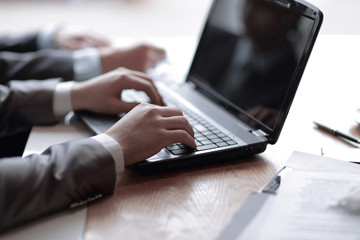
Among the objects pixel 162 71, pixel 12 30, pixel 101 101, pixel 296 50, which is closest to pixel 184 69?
pixel 162 71

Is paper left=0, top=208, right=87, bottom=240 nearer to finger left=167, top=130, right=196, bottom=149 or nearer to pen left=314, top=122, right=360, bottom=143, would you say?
finger left=167, top=130, right=196, bottom=149

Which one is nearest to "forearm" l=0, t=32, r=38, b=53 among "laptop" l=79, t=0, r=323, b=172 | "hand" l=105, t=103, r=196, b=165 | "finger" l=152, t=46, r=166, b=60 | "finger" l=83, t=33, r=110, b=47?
"finger" l=83, t=33, r=110, b=47

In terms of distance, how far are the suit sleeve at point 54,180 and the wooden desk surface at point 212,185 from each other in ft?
0.13

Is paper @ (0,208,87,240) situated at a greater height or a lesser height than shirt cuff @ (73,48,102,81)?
lesser

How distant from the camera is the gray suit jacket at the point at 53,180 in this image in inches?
25.7

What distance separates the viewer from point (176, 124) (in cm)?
81

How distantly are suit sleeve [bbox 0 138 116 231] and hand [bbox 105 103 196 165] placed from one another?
0.16ft

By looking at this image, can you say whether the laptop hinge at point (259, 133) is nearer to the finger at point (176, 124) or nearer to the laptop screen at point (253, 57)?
the laptop screen at point (253, 57)

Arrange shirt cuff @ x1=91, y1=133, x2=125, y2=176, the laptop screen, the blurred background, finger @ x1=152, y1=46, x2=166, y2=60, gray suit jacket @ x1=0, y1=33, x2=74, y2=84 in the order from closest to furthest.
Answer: shirt cuff @ x1=91, y1=133, x2=125, y2=176 < the laptop screen < gray suit jacket @ x1=0, y1=33, x2=74, y2=84 < finger @ x1=152, y1=46, x2=166, y2=60 < the blurred background

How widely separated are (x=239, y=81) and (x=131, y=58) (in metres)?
0.39

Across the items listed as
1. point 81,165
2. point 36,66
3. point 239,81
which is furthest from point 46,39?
point 81,165

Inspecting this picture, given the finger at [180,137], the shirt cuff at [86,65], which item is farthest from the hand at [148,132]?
the shirt cuff at [86,65]

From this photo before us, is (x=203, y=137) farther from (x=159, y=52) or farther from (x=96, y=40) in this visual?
(x=96, y=40)

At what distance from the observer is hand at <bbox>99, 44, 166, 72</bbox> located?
4.04ft
